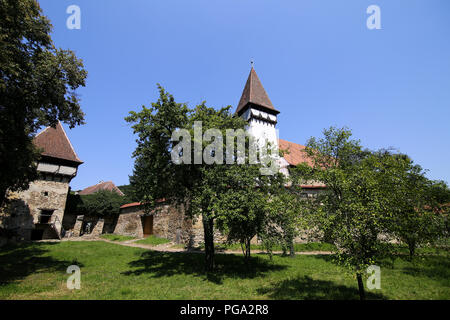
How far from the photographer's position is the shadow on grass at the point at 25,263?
9751 millimetres

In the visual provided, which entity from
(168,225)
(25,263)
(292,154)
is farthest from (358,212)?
(292,154)

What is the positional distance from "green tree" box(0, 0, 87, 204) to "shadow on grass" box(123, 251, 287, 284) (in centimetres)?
853

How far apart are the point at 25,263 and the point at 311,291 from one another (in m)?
16.1

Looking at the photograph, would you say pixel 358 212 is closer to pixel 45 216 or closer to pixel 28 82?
pixel 28 82

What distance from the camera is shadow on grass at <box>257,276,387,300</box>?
701cm

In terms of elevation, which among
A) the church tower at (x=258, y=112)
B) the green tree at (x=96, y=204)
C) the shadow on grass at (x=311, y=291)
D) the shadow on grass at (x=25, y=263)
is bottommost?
the shadow on grass at (x=25, y=263)

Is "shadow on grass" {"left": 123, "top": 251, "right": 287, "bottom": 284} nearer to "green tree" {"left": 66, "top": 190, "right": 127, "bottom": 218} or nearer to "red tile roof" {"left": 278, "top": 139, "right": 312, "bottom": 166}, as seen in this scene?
"red tile roof" {"left": 278, "top": 139, "right": 312, "bottom": 166}

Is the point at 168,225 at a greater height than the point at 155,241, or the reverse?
the point at 168,225

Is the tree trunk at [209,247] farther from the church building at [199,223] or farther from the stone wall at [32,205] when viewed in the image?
the stone wall at [32,205]

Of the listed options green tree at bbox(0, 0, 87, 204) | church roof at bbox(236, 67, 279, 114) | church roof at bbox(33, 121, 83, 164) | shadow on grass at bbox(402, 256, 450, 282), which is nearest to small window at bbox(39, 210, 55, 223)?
church roof at bbox(33, 121, 83, 164)

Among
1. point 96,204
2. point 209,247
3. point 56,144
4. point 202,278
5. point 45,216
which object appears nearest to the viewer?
point 202,278

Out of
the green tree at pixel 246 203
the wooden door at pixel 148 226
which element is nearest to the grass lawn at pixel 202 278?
the green tree at pixel 246 203

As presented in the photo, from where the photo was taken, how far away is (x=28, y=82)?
945cm
